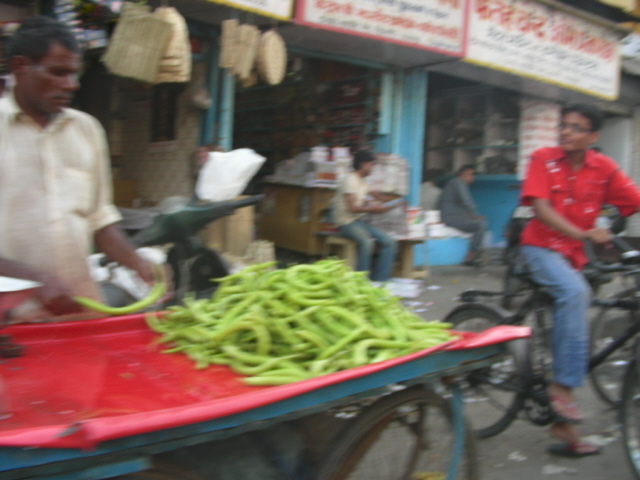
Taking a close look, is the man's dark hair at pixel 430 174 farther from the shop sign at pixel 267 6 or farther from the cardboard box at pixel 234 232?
the shop sign at pixel 267 6

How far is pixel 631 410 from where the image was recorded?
3121mm

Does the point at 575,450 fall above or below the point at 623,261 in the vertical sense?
below

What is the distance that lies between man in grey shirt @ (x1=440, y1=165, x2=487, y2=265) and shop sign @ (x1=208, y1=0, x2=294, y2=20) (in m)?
4.19

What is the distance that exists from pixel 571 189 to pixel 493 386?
121 centimetres

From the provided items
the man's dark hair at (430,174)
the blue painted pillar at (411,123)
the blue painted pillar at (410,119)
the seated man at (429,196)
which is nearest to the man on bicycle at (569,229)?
the blue painted pillar at (411,123)

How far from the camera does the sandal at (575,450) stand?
3434 mm

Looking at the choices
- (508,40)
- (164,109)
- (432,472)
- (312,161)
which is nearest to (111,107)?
(164,109)

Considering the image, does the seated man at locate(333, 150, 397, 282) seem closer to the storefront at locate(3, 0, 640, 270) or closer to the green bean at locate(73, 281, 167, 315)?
the storefront at locate(3, 0, 640, 270)

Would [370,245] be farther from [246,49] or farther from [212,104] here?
[246,49]

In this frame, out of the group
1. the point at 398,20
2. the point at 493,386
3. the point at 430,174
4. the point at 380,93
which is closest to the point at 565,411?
the point at 493,386

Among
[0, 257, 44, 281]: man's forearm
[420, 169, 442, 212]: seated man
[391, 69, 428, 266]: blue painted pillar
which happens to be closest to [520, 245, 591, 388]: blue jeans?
[0, 257, 44, 281]: man's forearm

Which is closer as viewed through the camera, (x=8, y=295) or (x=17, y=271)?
(x=8, y=295)

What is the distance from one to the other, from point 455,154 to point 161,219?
7422 millimetres

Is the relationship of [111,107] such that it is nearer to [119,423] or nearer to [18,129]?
[18,129]
